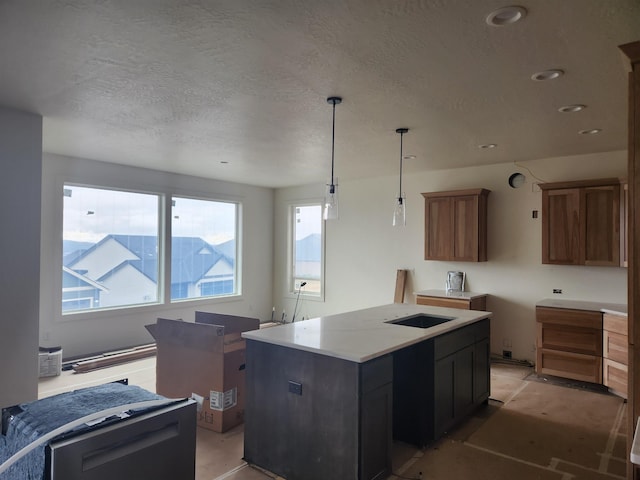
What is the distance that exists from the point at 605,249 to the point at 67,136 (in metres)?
5.63

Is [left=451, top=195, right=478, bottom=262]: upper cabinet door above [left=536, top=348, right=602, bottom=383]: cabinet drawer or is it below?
above

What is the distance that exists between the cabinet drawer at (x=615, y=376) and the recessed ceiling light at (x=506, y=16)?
3.48 m

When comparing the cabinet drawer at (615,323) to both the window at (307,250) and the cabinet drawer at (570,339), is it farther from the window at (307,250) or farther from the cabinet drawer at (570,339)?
the window at (307,250)

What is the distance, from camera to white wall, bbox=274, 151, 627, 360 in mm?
4777

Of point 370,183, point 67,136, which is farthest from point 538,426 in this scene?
point 67,136

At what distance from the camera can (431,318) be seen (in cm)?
364

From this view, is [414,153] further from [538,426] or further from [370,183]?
[538,426]

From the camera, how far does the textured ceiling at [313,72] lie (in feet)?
6.31

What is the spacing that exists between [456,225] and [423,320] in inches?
82.0

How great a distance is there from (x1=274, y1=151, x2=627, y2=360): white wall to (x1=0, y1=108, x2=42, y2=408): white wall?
13.5ft

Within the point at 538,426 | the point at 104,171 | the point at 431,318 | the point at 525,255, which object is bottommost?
the point at 538,426

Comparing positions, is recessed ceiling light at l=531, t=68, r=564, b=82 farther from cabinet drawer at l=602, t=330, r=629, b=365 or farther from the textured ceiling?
cabinet drawer at l=602, t=330, r=629, b=365

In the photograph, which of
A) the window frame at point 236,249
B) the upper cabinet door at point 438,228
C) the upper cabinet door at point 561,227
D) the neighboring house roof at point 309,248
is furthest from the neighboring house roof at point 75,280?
the upper cabinet door at point 561,227

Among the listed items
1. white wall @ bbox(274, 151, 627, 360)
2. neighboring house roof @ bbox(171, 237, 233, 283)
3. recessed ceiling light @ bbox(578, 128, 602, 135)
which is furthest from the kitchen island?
neighboring house roof @ bbox(171, 237, 233, 283)
